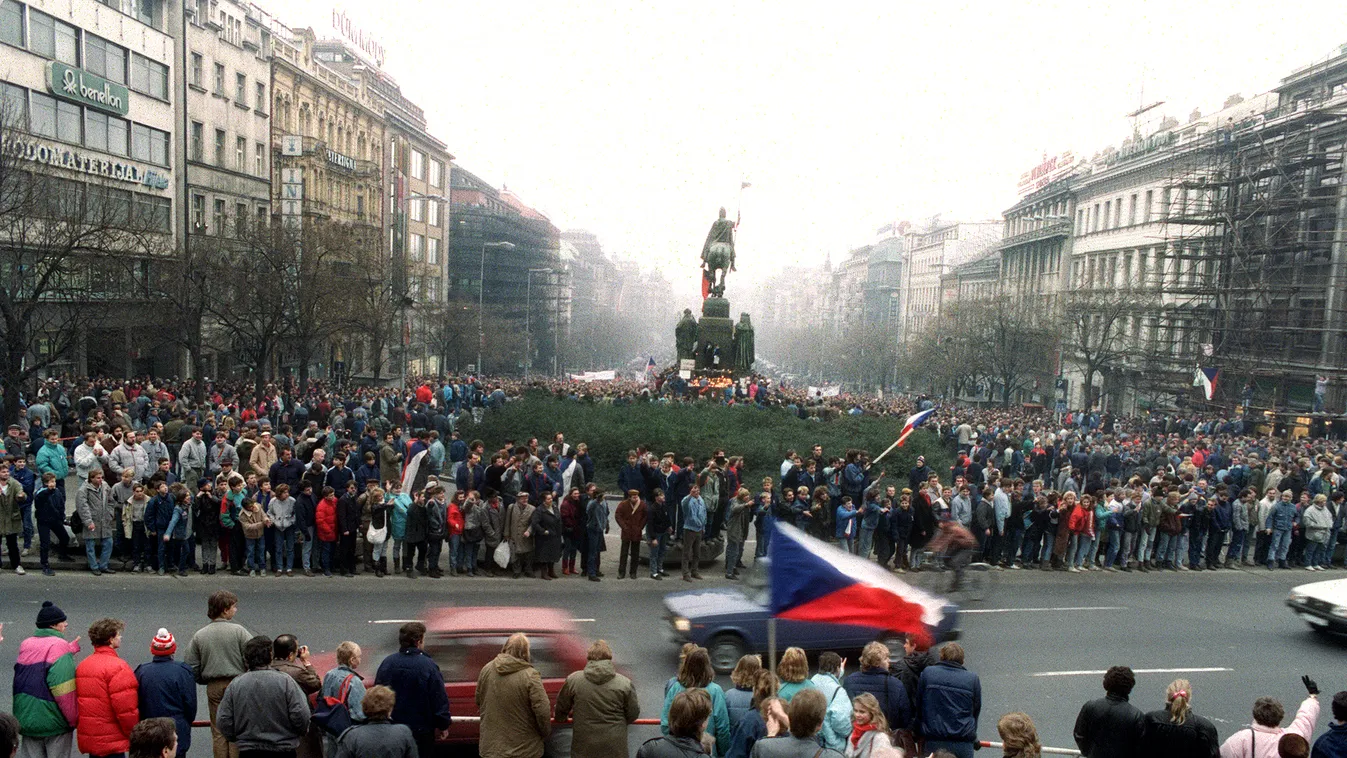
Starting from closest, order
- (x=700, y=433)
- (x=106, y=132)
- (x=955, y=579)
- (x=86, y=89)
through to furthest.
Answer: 1. (x=955, y=579)
2. (x=700, y=433)
3. (x=86, y=89)
4. (x=106, y=132)

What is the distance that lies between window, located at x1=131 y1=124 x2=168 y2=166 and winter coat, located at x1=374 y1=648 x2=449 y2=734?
129 feet

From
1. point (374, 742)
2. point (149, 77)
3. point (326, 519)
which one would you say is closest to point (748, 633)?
point (374, 742)

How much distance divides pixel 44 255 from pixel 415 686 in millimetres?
20848

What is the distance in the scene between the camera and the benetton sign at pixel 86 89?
35.1 metres

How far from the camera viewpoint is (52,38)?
116 ft

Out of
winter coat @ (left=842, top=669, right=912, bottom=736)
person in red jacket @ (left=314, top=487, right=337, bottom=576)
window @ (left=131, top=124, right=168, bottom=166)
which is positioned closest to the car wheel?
winter coat @ (left=842, top=669, right=912, bottom=736)

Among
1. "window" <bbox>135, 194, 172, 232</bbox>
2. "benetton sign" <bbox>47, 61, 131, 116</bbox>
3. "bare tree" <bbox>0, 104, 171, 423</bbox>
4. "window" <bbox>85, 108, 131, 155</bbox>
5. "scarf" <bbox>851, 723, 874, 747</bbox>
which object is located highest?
"benetton sign" <bbox>47, 61, 131, 116</bbox>

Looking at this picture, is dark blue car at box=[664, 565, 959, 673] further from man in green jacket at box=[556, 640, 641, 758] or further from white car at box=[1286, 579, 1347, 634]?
white car at box=[1286, 579, 1347, 634]

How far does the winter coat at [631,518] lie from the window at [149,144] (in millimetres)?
32790

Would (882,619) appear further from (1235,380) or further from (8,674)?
(1235,380)

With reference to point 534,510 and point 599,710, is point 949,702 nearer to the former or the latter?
point 599,710

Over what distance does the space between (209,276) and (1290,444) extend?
105 feet

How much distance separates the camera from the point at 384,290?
148ft

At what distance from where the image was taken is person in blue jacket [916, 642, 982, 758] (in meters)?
7.71
